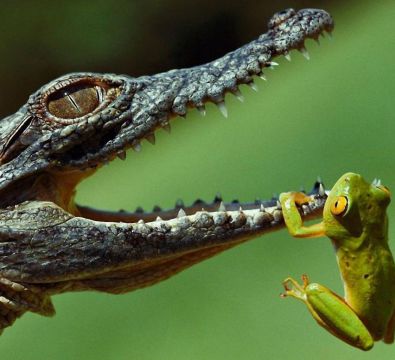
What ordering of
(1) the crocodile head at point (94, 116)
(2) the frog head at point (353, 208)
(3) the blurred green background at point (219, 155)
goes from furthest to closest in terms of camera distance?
(3) the blurred green background at point (219, 155) < (1) the crocodile head at point (94, 116) < (2) the frog head at point (353, 208)

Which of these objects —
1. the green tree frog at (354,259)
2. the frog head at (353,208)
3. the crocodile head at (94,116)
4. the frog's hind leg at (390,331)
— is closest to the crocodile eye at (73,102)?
the crocodile head at (94,116)

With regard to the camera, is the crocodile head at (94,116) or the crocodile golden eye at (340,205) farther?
the crocodile head at (94,116)

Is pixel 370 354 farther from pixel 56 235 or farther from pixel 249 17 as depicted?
pixel 249 17

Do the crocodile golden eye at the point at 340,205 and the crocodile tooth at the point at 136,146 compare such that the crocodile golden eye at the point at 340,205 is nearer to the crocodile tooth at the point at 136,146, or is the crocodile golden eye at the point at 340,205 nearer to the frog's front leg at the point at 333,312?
the frog's front leg at the point at 333,312

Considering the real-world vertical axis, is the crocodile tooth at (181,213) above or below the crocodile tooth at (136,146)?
below

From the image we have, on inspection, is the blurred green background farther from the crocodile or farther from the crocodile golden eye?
the crocodile golden eye

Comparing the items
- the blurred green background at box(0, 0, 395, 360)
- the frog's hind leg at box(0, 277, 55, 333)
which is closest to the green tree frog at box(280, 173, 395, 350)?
the frog's hind leg at box(0, 277, 55, 333)

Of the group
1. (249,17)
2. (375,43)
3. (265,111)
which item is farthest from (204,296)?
(249,17)
